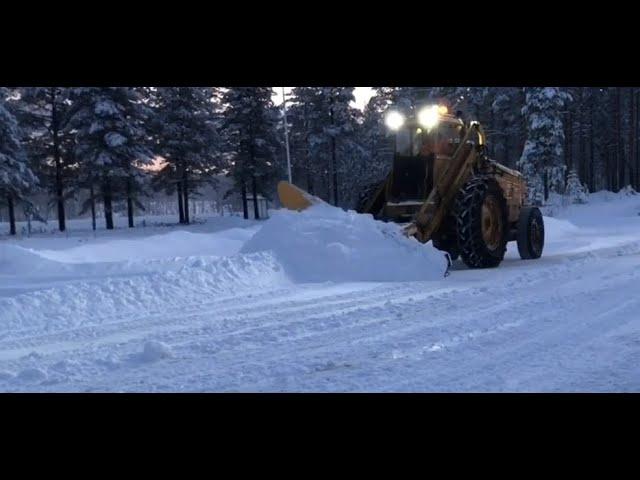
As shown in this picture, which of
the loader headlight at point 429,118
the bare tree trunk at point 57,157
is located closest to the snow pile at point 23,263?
the loader headlight at point 429,118

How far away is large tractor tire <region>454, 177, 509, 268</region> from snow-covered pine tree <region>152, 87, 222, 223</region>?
986 inches

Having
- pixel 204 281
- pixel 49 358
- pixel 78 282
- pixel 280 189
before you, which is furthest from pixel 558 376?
pixel 280 189

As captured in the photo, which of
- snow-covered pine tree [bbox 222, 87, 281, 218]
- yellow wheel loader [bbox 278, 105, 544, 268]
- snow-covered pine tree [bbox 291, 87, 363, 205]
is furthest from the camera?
snow-covered pine tree [bbox 291, 87, 363, 205]

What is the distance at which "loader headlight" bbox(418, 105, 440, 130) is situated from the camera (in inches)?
485

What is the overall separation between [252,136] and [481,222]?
1006 inches

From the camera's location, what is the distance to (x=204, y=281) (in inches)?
357

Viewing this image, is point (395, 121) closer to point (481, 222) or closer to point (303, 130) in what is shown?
point (481, 222)

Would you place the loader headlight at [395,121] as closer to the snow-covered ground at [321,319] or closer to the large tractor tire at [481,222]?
the large tractor tire at [481,222]

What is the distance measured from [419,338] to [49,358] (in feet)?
11.7

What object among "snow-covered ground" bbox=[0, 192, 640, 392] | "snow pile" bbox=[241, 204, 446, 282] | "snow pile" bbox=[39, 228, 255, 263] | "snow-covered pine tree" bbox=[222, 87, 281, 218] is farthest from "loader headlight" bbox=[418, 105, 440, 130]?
"snow-covered pine tree" bbox=[222, 87, 281, 218]

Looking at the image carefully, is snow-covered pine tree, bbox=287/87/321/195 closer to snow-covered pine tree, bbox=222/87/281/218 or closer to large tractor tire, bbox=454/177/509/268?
snow-covered pine tree, bbox=222/87/281/218

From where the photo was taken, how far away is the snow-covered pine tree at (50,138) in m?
30.8

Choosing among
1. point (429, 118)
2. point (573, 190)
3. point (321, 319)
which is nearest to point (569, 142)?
point (573, 190)

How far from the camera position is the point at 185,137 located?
115 feet
